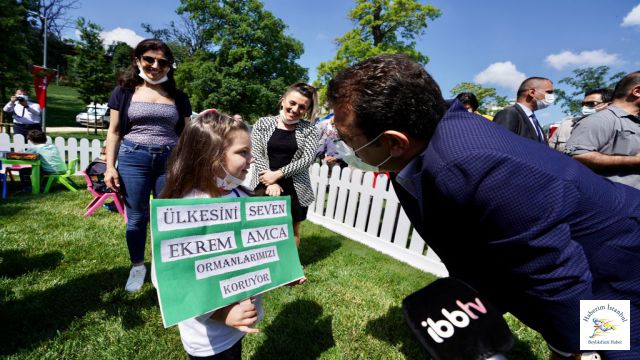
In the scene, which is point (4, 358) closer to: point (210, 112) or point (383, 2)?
point (210, 112)

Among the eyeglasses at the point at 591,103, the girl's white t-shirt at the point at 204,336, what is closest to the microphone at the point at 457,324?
the girl's white t-shirt at the point at 204,336

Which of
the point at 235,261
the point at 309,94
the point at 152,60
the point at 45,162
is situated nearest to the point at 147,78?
the point at 152,60

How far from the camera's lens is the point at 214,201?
4.46 ft

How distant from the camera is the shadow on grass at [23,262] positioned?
316 centimetres

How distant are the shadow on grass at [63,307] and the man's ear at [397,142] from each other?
243 cm

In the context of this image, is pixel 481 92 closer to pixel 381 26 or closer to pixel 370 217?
pixel 381 26

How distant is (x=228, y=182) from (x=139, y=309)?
1775 millimetres

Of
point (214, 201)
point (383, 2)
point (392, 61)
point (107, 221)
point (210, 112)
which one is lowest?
point (107, 221)

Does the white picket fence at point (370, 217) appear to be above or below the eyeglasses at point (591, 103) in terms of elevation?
below

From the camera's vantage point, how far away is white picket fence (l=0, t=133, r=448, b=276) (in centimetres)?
438

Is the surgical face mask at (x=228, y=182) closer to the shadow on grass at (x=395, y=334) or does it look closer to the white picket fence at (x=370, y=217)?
the shadow on grass at (x=395, y=334)

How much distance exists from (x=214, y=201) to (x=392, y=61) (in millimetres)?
909

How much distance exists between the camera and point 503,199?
3.15 ft

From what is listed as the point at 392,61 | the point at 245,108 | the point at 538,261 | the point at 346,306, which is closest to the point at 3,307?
the point at 346,306
